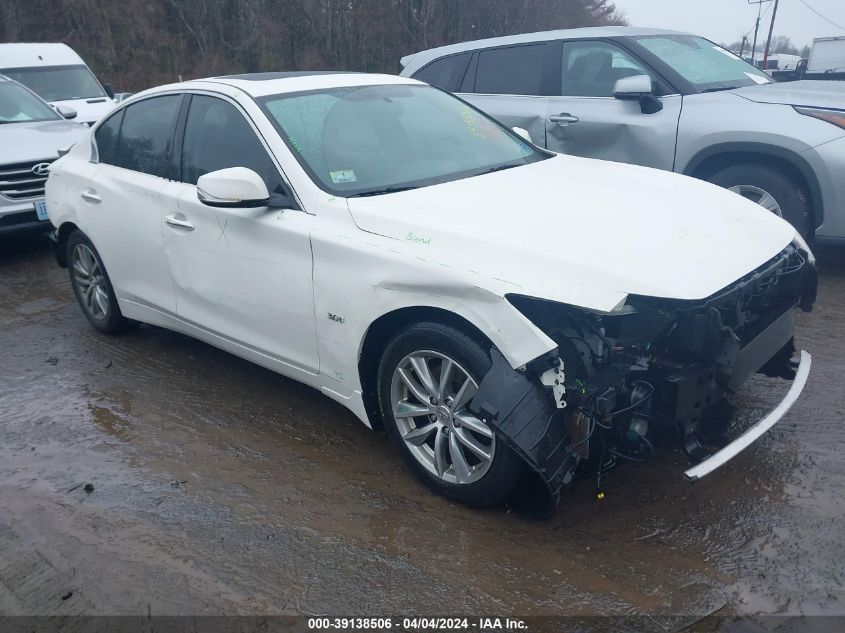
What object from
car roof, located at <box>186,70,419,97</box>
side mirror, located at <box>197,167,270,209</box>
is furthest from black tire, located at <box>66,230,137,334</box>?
side mirror, located at <box>197,167,270,209</box>

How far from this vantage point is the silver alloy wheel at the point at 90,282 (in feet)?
17.7

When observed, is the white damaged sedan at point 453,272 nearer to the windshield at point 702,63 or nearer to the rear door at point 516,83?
the rear door at point 516,83

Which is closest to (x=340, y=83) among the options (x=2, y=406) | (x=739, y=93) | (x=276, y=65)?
(x=2, y=406)

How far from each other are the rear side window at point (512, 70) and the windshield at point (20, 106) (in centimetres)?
514

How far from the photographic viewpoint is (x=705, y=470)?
2.83 metres

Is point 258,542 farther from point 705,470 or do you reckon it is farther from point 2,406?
point 2,406

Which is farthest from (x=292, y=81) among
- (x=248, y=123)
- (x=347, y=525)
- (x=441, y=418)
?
(x=347, y=525)

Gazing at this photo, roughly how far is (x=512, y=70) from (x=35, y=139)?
16.3ft

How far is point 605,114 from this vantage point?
6.42m

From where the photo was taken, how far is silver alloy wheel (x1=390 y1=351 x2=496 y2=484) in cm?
316

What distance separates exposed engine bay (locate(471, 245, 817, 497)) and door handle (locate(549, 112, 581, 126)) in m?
3.80

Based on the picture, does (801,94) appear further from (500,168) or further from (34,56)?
(34,56)

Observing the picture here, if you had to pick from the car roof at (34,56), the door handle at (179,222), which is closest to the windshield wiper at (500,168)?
the door handle at (179,222)

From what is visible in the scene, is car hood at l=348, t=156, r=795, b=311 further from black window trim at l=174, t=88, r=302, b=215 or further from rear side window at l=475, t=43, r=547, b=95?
rear side window at l=475, t=43, r=547, b=95
